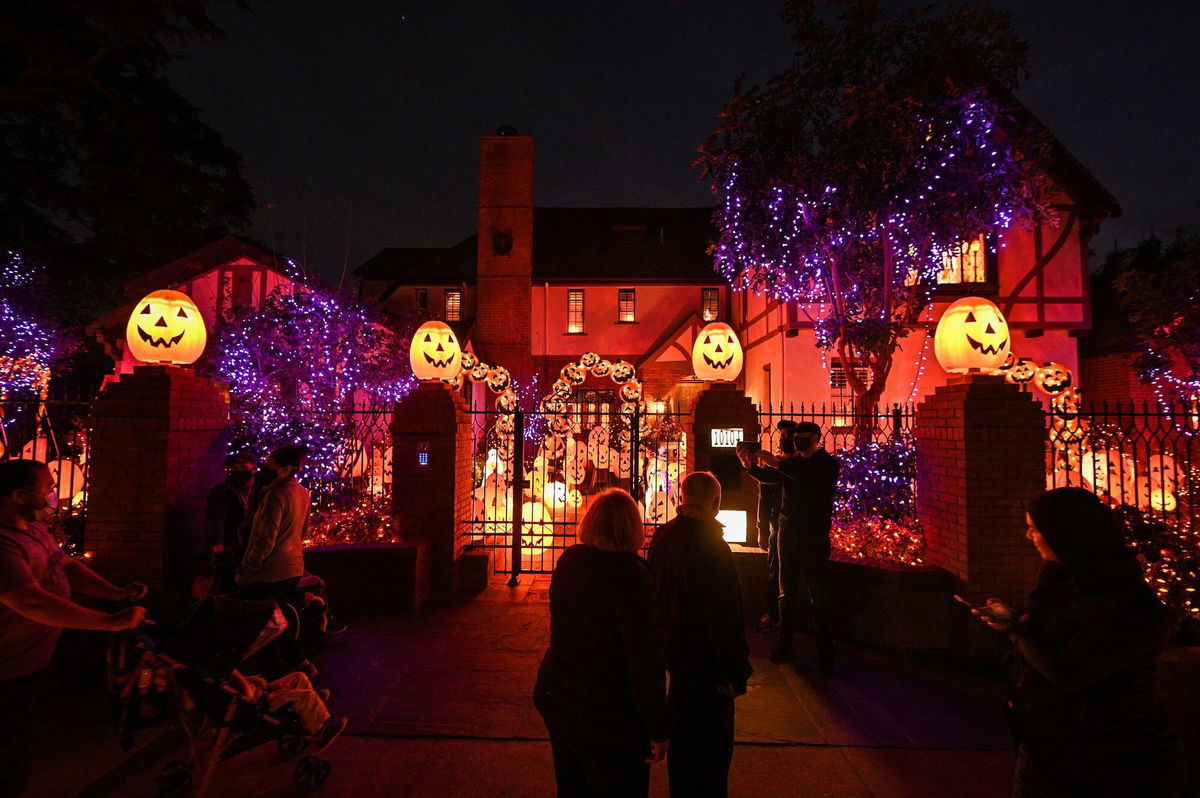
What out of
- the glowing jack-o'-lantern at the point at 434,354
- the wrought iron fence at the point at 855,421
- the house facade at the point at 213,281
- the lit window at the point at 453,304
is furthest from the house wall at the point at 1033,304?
the house facade at the point at 213,281

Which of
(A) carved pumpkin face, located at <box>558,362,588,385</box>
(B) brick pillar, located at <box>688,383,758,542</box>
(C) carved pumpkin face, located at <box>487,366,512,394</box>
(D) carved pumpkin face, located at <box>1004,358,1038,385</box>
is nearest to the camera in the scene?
(B) brick pillar, located at <box>688,383,758,542</box>

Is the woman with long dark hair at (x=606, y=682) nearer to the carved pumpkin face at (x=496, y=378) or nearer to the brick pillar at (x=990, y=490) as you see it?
the brick pillar at (x=990, y=490)

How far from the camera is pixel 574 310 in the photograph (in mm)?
23062

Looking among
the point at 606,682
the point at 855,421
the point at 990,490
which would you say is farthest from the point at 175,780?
the point at 855,421

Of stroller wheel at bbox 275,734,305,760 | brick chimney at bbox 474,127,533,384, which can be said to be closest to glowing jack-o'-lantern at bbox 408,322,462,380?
stroller wheel at bbox 275,734,305,760

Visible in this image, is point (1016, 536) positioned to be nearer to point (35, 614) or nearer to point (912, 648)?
point (912, 648)

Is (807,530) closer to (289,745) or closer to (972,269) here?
(289,745)

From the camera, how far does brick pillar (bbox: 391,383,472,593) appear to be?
6625mm

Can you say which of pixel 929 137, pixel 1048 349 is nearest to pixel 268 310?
pixel 929 137

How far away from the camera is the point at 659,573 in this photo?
110 inches

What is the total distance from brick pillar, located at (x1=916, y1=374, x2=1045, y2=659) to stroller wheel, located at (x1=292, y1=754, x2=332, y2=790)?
4964 mm

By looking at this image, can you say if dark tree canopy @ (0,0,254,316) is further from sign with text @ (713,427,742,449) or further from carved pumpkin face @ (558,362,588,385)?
sign with text @ (713,427,742,449)

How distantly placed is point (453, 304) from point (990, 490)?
21.5 m

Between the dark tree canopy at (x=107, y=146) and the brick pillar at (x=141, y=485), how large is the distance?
1150cm
